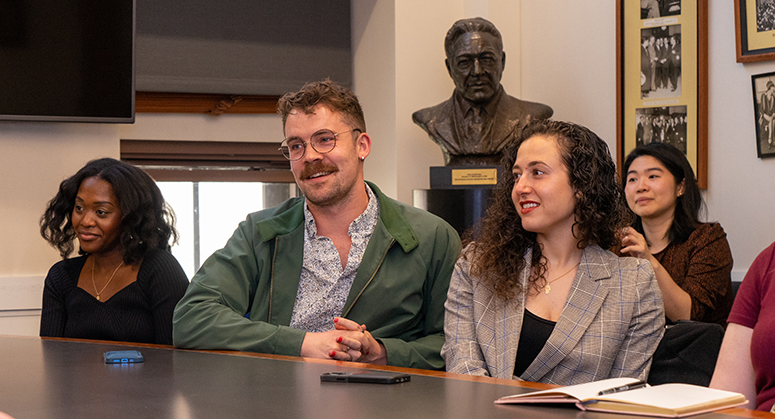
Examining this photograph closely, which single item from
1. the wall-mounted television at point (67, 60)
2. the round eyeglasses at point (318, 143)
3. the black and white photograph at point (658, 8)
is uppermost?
the black and white photograph at point (658, 8)

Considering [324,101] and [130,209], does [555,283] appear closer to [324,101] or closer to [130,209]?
[324,101]

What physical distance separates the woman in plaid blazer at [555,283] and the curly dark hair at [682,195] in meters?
1.03

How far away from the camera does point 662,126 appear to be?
12.0ft

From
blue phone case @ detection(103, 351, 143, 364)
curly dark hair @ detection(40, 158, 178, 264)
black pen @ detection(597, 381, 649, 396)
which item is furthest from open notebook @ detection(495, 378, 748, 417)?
curly dark hair @ detection(40, 158, 178, 264)

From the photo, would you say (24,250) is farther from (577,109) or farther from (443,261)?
(577,109)

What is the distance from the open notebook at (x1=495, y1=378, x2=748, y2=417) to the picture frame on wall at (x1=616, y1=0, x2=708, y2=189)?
2.52 m

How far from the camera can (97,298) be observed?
253cm

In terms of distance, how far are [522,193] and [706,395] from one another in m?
0.83

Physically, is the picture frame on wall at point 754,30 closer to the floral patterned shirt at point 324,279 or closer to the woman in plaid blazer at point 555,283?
the woman in plaid blazer at point 555,283

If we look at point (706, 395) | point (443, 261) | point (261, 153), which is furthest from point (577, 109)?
point (706, 395)

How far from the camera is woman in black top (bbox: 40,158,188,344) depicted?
2469 millimetres

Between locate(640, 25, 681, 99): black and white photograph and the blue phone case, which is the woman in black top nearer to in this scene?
the blue phone case

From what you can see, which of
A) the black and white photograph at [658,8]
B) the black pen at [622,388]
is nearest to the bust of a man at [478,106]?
the black and white photograph at [658,8]

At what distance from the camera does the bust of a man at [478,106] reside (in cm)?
358
